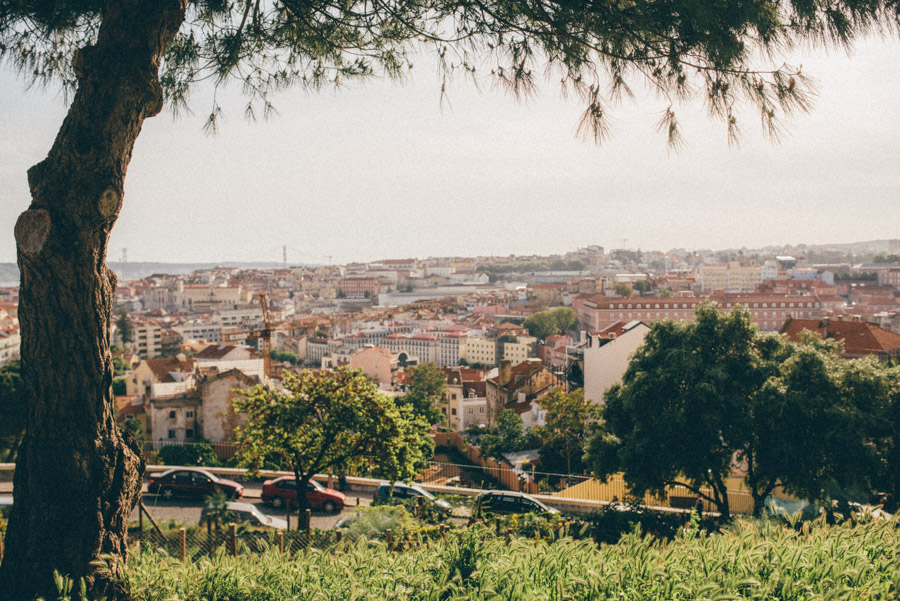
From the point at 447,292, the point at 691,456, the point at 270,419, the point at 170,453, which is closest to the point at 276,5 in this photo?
the point at 270,419

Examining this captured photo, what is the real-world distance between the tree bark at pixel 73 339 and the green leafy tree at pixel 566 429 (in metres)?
10.6

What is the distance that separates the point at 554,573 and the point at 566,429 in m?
10.9

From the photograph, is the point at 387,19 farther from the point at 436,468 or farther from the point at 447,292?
the point at 447,292

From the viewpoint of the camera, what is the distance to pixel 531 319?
216 ft

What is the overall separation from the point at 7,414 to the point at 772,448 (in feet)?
42.2

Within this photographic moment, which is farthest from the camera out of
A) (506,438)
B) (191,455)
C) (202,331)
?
(202,331)

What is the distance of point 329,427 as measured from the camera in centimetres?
691

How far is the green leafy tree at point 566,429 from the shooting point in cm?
1234

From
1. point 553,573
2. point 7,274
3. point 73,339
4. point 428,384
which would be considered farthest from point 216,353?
point 7,274

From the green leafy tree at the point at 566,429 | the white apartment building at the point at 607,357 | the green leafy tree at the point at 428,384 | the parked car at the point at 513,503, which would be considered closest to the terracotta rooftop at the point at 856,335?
the white apartment building at the point at 607,357

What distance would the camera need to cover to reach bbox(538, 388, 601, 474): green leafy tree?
12.3 meters

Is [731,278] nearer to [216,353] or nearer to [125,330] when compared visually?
[125,330]

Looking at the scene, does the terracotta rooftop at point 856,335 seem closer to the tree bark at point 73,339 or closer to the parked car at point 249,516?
the parked car at point 249,516

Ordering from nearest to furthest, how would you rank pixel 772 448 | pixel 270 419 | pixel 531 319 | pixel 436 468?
pixel 772 448
pixel 270 419
pixel 436 468
pixel 531 319
